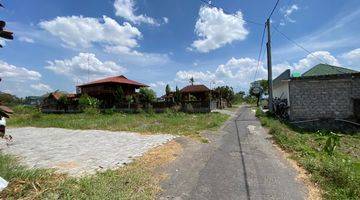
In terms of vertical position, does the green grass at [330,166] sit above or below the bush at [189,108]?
below

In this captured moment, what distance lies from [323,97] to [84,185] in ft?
54.7

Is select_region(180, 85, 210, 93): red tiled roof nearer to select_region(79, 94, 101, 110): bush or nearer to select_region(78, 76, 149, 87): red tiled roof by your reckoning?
select_region(78, 76, 149, 87): red tiled roof

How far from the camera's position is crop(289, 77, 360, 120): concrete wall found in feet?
57.8

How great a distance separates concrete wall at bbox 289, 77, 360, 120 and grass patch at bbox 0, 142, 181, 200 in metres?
14.2

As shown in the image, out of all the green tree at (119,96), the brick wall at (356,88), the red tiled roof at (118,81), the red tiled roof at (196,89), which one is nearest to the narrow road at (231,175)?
the brick wall at (356,88)

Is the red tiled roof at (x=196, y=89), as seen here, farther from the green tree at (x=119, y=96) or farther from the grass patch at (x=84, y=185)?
the grass patch at (x=84, y=185)

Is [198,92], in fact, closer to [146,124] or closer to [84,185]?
[146,124]

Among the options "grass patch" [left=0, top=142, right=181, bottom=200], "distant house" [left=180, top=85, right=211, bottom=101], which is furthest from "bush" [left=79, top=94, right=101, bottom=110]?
"grass patch" [left=0, top=142, right=181, bottom=200]

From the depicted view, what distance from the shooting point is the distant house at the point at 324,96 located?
17.5 meters

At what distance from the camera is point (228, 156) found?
9.01 metres

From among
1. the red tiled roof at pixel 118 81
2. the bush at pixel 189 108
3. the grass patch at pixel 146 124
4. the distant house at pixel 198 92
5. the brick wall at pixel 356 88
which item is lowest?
the grass patch at pixel 146 124

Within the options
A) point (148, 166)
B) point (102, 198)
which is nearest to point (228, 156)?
point (148, 166)

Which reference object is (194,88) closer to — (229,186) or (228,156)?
(228,156)

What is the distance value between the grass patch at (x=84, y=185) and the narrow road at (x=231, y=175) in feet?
1.59
